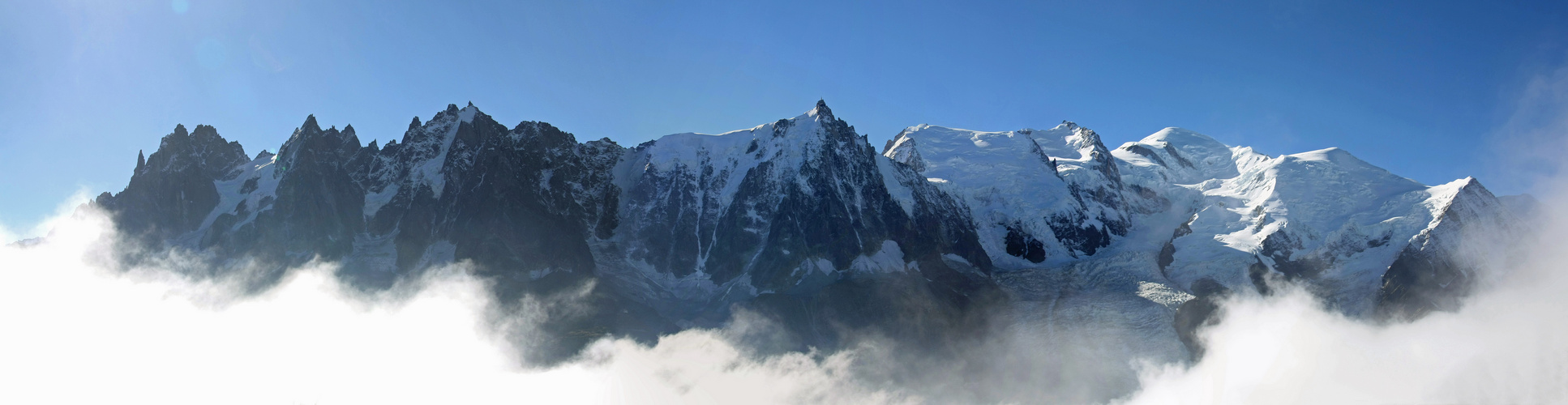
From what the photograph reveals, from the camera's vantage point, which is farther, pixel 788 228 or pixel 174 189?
pixel 174 189

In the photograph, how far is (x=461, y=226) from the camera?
141m

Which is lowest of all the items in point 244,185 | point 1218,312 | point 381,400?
point 381,400

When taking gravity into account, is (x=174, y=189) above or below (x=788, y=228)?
above

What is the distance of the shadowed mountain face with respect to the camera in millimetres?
129375

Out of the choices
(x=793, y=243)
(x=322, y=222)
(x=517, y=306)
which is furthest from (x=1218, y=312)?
(x=322, y=222)

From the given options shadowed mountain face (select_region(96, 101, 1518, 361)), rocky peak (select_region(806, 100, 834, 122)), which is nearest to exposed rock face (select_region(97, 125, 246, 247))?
shadowed mountain face (select_region(96, 101, 1518, 361))

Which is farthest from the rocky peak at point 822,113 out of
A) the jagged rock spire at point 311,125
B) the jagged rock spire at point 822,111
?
the jagged rock spire at point 311,125

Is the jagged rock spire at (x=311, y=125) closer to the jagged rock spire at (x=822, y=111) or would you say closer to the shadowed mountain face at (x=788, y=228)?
the shadowed mountain face at (x=788, y=228)

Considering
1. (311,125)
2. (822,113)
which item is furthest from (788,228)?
(311,125)

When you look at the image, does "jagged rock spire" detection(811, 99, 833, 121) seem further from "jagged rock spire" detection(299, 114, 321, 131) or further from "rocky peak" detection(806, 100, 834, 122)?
"jagged rock spire" detection(299, 114, 321, 131)

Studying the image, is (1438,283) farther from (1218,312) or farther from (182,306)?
(182,306)

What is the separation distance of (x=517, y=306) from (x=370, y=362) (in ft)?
67.5

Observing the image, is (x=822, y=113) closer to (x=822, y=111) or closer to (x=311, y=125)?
(x=822, y=111)

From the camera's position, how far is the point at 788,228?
141000 mm
